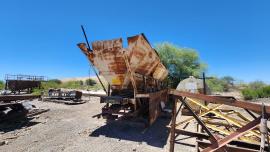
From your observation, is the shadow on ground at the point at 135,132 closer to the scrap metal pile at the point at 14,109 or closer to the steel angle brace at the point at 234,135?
the steel angle brace at the point at 234,135

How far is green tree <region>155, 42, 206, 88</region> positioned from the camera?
62.5 ft

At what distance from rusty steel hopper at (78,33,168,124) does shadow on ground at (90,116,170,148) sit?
49 cm

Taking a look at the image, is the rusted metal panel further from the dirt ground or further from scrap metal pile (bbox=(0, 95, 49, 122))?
scrap metal pile (bbox=(0, 95, 49, 122))

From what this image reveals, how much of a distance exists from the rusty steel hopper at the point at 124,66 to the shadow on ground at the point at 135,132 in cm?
49

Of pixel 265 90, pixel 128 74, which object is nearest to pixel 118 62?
pixel 128 74

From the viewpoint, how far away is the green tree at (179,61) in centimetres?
1905

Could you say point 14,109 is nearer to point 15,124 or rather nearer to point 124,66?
point 15,124

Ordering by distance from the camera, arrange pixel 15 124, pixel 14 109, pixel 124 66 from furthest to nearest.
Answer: pixel 14 109, pixel 15 124, pixel 124 66

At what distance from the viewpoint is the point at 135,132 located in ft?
21.1

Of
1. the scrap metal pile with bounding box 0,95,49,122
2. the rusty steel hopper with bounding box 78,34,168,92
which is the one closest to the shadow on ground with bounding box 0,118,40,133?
the scrap metal pile with bounding box 0,95,49,122

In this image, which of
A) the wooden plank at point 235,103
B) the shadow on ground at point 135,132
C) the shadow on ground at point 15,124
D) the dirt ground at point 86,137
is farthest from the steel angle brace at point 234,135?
the shadow on ground at point 15,124

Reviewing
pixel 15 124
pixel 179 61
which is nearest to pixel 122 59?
pixel 15 124

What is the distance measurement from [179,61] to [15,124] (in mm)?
16175

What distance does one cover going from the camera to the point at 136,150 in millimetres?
4789
